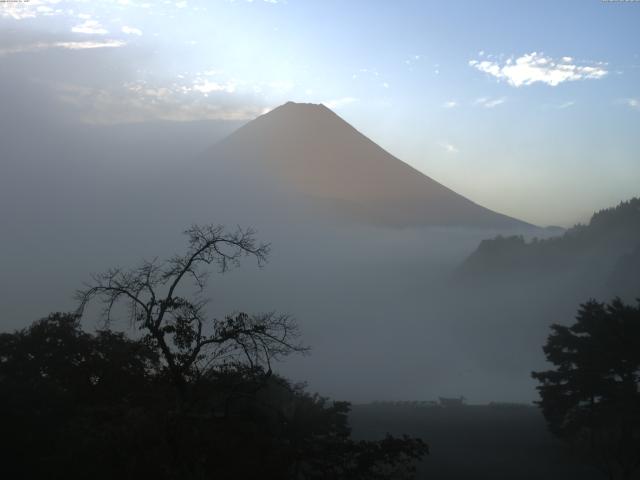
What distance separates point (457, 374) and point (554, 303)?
28409 millimetres

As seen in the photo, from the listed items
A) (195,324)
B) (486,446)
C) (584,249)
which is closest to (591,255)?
(584,249)

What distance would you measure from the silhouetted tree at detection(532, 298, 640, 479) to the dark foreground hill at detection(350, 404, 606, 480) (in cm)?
482

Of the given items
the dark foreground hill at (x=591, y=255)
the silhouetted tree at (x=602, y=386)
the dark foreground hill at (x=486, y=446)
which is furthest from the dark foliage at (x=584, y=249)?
the silhouetted tree at (x=602, y=386)

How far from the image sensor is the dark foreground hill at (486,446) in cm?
3297

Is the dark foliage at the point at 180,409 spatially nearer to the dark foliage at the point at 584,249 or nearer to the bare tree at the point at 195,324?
the bare tree at the point at 195,324

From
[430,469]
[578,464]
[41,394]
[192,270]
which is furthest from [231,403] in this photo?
[578,464]

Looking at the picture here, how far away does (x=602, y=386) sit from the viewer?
2728 centimetres

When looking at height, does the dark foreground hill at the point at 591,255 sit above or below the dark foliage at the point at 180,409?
above

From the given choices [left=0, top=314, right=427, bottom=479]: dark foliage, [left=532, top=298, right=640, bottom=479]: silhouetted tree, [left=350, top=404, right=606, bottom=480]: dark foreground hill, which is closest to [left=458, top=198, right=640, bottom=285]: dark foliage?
[left=350, top=404, right=606, bottom=480]: dark foreground hill

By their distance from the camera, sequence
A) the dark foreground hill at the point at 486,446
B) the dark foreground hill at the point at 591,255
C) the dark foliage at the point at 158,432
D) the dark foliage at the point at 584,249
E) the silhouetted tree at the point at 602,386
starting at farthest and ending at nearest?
the dark foliage at the point at 584,249, the dark foreground hill at the point at 591,255, the dark foreground hill at the point at 486,446, the silhouetted tree at the point at 602,386, the dark foliage at the point at 158,432

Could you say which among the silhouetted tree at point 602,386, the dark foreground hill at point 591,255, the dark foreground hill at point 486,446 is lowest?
the dark foreground hill at point 486,446

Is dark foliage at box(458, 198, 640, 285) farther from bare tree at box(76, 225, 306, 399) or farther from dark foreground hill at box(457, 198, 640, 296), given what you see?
bare tree at box(76, 225, 306, 399)

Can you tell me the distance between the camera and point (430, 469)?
32.5 metres

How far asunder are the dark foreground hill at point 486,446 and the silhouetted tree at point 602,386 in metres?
4.82
